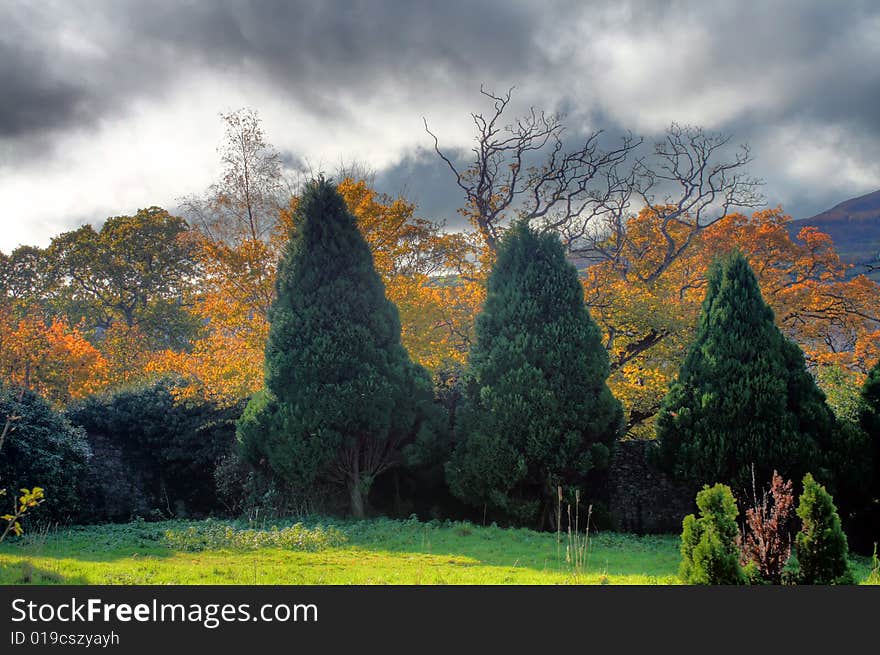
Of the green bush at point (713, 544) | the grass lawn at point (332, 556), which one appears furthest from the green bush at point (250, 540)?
the green bush at point (713, 544)

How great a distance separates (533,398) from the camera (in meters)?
11.8

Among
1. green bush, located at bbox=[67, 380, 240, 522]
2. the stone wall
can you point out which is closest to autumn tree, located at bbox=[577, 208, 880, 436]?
the stone wall

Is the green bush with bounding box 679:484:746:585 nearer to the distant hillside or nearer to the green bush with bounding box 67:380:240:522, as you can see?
the green bush with bounding box 67:380:240:522

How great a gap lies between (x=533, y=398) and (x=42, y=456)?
28.0ft

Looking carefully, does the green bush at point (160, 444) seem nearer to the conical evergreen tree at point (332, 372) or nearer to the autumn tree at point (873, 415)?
the conical evergreen tree at point (332, 372)

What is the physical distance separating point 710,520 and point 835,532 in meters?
1.10

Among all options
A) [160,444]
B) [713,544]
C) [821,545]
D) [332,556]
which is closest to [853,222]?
[160,444]

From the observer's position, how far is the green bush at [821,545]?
5848 mm

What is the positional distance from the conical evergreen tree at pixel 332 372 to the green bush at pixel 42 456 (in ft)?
9.99

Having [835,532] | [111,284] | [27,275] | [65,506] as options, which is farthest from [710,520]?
[27,275]

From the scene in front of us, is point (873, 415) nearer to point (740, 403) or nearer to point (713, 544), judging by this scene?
point (740, 403)
